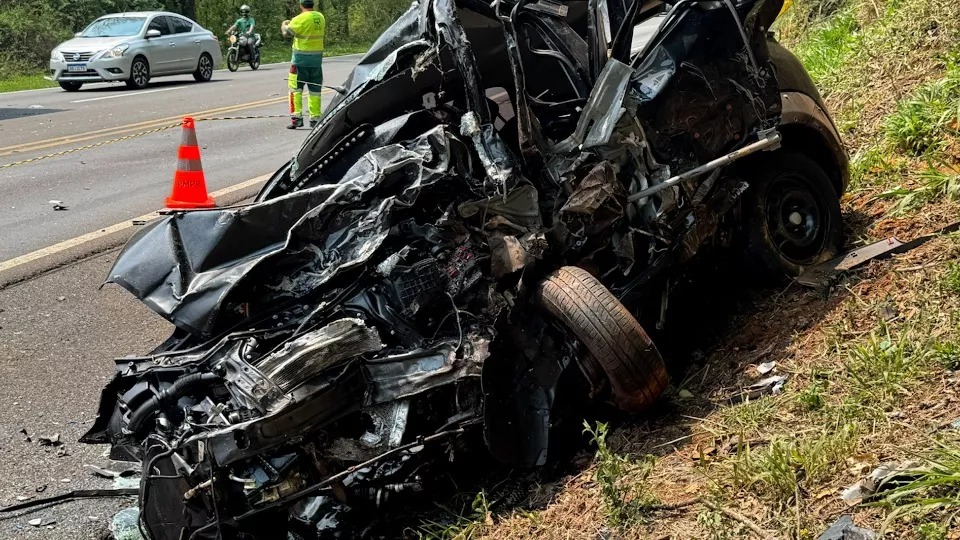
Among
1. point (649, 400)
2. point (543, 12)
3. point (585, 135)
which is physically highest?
point (543, 12)

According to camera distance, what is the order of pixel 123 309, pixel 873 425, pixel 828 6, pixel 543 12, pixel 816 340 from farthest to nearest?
pixel 828 6, pixel 123 309, pixel 543 12, pixel 816 340, pixel 873 425

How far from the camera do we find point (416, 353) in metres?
3.52

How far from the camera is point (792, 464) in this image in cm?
323

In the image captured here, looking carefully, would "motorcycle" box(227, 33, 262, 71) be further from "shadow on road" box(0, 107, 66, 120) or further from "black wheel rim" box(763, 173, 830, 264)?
"black wheel rim" box(763, 173, 830, 264)

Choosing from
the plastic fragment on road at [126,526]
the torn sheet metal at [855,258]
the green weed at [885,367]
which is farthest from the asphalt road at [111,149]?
the green weed at [885,367]

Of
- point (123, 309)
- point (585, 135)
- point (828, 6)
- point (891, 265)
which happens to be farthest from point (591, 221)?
point (828, 6)

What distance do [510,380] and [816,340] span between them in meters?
1.61

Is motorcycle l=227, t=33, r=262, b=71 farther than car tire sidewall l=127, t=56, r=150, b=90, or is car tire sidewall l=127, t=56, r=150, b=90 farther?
motorcycle l=227, t=33, r=262, b=71

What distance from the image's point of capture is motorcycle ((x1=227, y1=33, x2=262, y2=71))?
77.8 feet

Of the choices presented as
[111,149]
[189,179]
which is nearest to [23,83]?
[111,149]

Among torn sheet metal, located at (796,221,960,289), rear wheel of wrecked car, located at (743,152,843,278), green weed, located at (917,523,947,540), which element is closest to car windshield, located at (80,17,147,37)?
rear wheel of wrecked car, located at (743,152,843,278)

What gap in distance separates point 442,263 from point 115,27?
17.1m

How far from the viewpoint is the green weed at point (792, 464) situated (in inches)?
123

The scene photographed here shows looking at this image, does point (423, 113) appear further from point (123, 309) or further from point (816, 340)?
point (123, 309)
